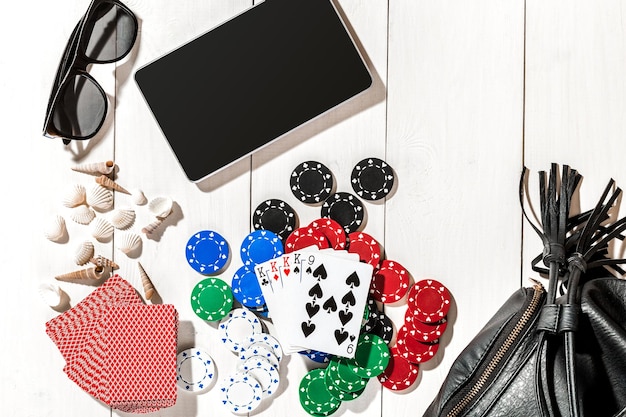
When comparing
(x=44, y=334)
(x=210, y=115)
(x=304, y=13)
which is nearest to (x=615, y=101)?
(x=304, y=13)

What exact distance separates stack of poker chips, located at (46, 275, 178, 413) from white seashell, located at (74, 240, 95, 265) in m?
0.09

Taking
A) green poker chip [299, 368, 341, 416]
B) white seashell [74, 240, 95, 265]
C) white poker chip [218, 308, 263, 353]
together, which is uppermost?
white seashell [74, 240, 95, 265]

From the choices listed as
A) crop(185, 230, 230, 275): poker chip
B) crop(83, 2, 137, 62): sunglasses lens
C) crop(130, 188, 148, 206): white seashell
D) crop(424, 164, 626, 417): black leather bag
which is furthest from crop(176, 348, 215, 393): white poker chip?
crop(83, 2, 137, 62): sunglasses lens

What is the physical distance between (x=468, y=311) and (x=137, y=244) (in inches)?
20.8

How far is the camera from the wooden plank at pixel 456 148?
104 centimetres

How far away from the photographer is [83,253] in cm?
104

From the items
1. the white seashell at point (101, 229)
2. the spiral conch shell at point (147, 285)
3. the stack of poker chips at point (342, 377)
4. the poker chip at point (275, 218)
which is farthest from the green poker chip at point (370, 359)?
the white seashell at point (101, 229)

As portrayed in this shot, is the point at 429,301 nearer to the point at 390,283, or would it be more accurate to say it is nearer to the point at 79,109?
the point at 390,283

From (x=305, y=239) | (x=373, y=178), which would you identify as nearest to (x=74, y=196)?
(x=305, y=239)

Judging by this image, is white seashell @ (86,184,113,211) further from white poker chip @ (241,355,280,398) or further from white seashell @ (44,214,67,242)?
white poker chip @ (241,355,280,398)

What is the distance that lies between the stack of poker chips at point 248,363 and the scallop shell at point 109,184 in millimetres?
260

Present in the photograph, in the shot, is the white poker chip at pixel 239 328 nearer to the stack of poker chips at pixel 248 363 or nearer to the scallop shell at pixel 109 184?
the stack of poker chips at pixel 248 363

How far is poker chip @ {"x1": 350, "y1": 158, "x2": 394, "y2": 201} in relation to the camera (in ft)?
3.41

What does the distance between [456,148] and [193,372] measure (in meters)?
0.54
